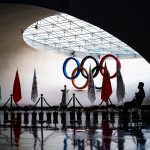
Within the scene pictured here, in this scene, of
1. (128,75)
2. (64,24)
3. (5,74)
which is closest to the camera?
(5,74)

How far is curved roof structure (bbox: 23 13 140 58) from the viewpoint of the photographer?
38.9m

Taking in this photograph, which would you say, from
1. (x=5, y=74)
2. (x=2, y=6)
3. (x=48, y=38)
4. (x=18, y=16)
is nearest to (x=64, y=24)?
(x=48, y=38)

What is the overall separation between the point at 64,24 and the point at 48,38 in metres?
5.77

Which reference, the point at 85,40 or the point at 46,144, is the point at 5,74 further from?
the point at 46,144

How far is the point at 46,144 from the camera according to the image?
986 cm

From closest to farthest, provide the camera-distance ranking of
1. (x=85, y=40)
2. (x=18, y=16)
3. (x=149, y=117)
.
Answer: (x=149, y=117)
(x=18, y=16)
(x=85, y=40)

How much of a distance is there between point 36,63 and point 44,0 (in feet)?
79.7

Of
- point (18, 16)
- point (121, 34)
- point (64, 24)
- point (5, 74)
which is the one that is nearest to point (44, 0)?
point (121, 34)

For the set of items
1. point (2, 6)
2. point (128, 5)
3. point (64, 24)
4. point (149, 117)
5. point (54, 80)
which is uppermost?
point (64, 24)

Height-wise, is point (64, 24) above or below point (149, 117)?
above

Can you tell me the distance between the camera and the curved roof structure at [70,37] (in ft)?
128

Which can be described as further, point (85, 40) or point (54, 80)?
point (85, 40)

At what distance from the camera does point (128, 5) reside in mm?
14070

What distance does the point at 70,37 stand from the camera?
4550cm
